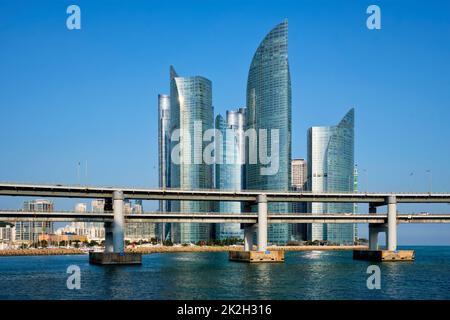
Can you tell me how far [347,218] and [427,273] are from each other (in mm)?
44959

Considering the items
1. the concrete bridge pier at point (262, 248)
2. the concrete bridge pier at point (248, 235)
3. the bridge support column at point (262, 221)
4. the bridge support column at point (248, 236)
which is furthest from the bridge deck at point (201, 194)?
the bridge support column at point (248, 236)

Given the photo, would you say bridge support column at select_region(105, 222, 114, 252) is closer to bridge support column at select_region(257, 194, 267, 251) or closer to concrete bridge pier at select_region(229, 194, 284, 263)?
concrete bridge pier at select_region(229, 194, 284, 263)

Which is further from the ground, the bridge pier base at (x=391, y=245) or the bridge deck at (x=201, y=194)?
the bridge deck at (x=201, y=194)

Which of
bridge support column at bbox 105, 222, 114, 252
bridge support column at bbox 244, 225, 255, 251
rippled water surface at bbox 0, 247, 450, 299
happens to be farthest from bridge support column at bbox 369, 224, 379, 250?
bridge support column at bbox 105, 222, 114, 252

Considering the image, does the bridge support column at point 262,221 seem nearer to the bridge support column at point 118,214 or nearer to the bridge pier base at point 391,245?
the bridge pier base at point 391,245

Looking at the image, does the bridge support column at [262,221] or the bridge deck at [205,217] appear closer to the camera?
the bridge deck at [205,217]

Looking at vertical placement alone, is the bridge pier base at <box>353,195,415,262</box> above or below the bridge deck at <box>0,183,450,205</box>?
below

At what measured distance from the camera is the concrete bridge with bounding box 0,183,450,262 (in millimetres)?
141000

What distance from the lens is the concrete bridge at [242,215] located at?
141m

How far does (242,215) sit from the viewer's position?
158250 millimetres

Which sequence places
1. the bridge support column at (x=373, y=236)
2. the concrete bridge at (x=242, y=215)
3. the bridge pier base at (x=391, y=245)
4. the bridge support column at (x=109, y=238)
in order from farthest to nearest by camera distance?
the bridge support column at (x=373, y=236) → the bridge pier base at (x=391, y=245) → the bridge support column at (x=109, y=238) → the concrete bridge at (x=242, y=215)

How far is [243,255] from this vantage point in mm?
161125
